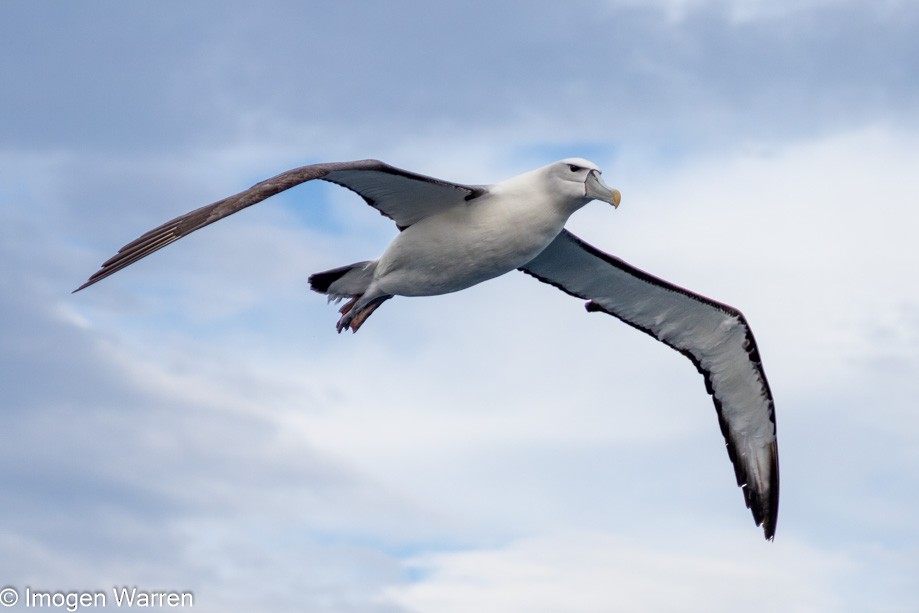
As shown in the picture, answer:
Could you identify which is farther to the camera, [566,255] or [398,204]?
[566,255]

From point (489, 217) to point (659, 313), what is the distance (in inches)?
194

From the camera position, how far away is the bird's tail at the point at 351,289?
593 inches

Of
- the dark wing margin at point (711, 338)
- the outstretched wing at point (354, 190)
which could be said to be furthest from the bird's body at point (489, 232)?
the dark wing margin at point (711, 338)

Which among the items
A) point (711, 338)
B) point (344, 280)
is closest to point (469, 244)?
point (344, 280)

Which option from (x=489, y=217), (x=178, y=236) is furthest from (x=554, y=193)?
(x=178, y=236)

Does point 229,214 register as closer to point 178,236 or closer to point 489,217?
point 178,236

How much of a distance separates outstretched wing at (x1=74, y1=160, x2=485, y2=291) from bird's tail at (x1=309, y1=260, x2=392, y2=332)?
3.37ft

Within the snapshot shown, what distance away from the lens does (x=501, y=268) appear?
1383cm

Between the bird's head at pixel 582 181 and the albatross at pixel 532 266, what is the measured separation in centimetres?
1

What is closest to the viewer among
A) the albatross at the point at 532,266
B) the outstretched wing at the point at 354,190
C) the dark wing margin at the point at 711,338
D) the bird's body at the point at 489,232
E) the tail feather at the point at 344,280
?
the outstretched wing at the point at 354,190

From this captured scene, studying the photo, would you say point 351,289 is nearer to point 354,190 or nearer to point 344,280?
point 344,280

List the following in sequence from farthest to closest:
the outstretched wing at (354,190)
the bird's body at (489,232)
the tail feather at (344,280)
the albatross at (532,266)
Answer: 1. the tail feather at (344,280)
2. the bird's body at (489,232)
3. the albatross at (532,266)
4. the outstretched wing at (354,190)

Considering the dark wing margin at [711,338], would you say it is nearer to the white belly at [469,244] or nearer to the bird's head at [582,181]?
the white belly at [469,244]

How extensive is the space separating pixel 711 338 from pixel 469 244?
544cm
